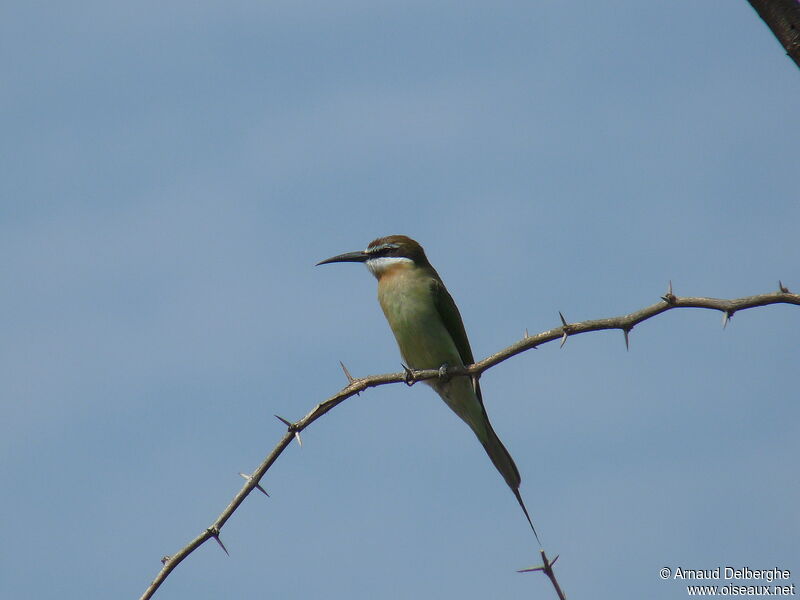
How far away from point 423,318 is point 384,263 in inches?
21.8

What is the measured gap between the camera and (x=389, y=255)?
6.02 meters

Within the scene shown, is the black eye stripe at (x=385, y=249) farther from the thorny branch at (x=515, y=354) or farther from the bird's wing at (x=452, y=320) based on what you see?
the thorny branch at (x=515, y=354)

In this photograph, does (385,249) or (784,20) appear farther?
(385,249)

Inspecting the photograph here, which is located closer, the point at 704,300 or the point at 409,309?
the point at 704,300

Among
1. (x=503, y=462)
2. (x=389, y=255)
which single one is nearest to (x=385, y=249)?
(x=389, y=255)

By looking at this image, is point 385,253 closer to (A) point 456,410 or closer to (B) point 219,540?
(A) point 456,410

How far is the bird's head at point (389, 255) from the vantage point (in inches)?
235

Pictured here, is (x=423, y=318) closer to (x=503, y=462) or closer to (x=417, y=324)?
(x=417, y=324)

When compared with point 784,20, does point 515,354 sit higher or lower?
lower

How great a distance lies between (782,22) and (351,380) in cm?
188

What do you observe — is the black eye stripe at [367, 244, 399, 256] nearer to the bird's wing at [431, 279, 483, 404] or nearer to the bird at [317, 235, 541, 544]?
the bird at [317, 235, 541, 544]

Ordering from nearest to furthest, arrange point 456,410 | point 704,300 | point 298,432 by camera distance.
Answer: point 704,300, point 298,432, point 456,410

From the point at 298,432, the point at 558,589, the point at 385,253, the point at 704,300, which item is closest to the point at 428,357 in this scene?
the point at 385,253

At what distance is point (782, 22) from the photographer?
6.91ft
